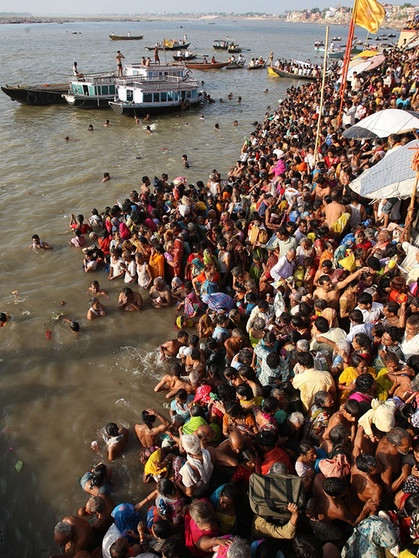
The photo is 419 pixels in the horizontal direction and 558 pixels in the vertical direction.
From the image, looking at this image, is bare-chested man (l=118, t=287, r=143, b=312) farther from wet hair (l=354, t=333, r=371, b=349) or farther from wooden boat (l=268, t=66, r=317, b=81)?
wooden boat (l=268, t=66, r=317, b=81)

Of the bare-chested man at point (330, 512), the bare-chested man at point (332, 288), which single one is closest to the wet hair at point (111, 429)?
the bare-chested man at point (330, 512)

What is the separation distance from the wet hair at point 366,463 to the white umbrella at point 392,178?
489 centimetres

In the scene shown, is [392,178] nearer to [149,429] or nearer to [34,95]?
Answer: [149,429]

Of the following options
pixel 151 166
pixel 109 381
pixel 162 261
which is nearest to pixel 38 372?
pixel 109 381

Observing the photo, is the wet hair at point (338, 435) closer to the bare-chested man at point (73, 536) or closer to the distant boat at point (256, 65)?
the bare-chested man at point (73, 536)

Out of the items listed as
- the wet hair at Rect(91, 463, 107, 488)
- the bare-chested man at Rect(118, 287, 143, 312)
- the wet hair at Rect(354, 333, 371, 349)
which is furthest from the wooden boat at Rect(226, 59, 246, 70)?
the wet hair at Rect(91, 463, 107, 488)

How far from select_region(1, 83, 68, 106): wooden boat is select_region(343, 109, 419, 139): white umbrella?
2276cm

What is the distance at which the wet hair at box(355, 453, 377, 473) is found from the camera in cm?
372

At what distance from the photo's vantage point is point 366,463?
3734 mm

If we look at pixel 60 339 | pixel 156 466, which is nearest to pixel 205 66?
pixel 60 339

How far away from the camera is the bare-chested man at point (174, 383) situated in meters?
6.20

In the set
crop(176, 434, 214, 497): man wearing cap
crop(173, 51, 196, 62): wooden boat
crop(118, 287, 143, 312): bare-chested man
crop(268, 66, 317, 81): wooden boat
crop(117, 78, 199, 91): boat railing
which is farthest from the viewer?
crop(173, 51, 196, 62): wooden boat

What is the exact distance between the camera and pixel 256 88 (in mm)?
35344

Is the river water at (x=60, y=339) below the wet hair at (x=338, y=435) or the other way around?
below
